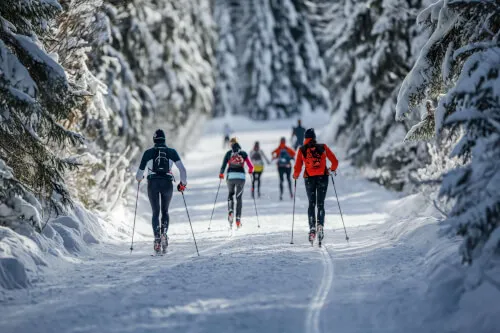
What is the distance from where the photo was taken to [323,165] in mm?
10055

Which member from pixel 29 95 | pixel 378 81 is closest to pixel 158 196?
pixel 29 95

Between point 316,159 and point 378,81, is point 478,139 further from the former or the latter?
point 378,81

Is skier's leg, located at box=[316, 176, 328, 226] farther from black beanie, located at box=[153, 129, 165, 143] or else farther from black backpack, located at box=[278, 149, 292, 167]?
black backpack, located at box=[278, 149, 292, 167]

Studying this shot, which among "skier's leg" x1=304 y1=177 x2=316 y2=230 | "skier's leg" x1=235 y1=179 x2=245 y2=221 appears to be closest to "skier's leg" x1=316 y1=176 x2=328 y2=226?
"skier's leg" x1=304 y1=177 x2=316 y2=230

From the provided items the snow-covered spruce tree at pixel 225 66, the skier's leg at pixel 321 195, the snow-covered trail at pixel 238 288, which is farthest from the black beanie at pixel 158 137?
the snow-covered spruce tree at pixel 225 66

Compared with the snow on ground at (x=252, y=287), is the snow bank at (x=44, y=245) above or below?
above

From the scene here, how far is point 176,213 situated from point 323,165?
23.4 feet

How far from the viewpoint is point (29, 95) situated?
23.5ft

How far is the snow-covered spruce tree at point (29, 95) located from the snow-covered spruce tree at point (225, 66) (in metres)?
53.1

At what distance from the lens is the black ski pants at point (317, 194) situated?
10.1m

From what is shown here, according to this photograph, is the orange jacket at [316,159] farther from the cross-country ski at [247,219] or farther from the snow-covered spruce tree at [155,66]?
the snow-covered spruce tree at [155,66]

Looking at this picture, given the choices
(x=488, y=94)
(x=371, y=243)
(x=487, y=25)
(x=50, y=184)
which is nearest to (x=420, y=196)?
(x=371, y=243)

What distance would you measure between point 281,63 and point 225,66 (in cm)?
775

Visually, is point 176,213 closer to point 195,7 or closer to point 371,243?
point 371,243
